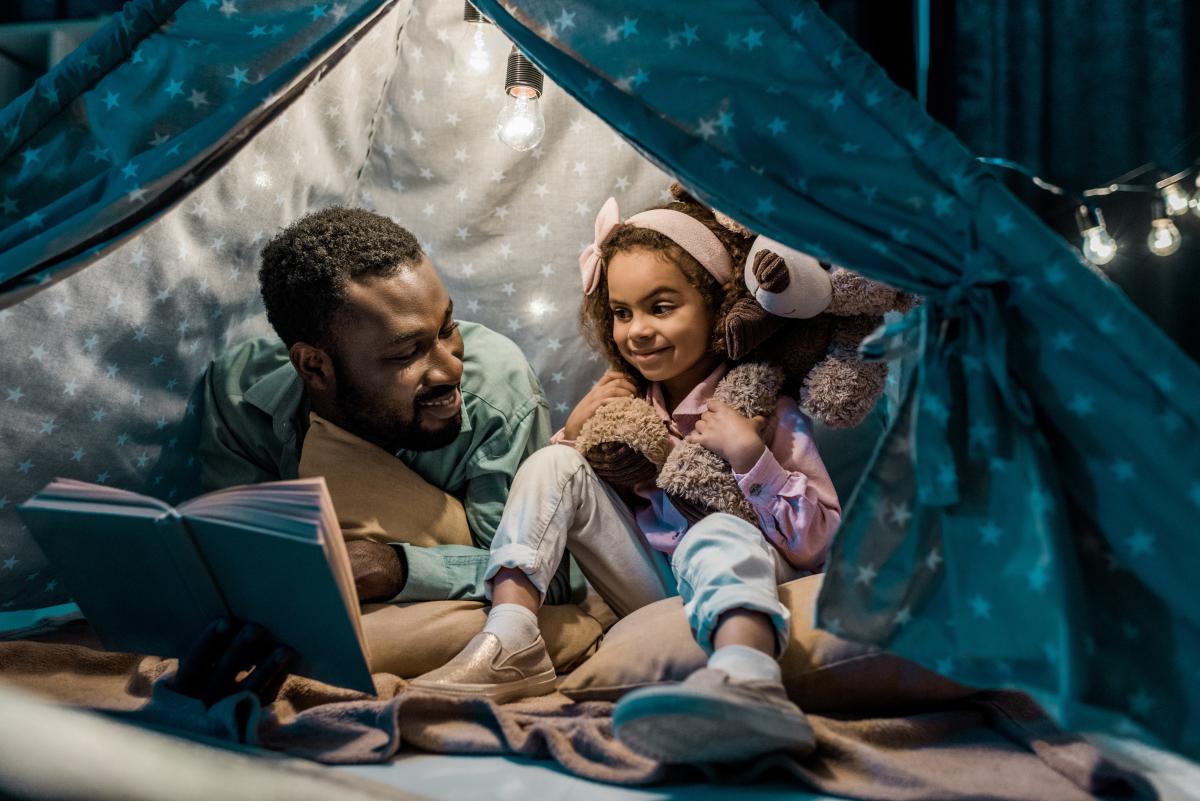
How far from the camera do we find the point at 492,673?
137cm

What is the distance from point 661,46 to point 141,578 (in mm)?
931

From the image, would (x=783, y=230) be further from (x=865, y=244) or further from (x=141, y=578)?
(x=141, y=578)

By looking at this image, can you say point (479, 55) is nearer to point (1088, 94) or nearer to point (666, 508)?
point (666, 508)

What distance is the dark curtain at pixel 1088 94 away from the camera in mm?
1923

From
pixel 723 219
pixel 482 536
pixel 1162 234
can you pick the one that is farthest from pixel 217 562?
pixel 1162 234

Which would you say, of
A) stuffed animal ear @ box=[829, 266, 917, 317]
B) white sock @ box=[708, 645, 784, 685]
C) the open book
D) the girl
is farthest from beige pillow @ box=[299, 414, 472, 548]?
stuffed animal ear @ box=[829, 266, 917, 317]

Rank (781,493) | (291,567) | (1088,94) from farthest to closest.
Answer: (1088,94) < (781,493) < (291,567)

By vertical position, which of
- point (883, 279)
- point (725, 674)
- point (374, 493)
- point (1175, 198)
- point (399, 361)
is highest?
point (1175, 198)

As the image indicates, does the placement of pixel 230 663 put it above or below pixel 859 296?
below

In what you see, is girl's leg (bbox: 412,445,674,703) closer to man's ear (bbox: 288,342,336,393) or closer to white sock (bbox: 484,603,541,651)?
white sock (bbox: 484,603,541,651)

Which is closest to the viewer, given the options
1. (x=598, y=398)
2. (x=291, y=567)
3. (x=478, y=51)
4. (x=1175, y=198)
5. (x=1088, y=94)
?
(x=291, y=567)

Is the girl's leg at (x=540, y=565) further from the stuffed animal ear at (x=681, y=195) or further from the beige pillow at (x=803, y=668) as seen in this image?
the stuffed animal ear at (x=681, y=195)

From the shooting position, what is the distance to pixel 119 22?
140 cm

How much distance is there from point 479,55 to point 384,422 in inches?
34.3
